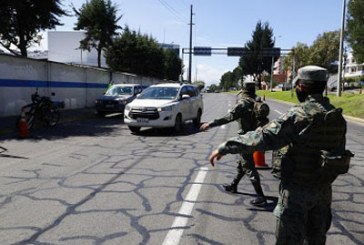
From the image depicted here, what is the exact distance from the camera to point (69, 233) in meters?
4.86

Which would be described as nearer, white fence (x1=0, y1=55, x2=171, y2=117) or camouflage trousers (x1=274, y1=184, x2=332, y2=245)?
camouflage trousers (x1=274, y1=184, x2=332, y2=245)

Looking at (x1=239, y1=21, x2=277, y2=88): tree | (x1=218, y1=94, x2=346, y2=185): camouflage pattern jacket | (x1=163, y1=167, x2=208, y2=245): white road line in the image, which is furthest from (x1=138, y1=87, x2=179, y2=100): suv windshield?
(x1=239, y1=21, x2=277, y2=88): tree

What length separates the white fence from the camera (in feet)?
59.2

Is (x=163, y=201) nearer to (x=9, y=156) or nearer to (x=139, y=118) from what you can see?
(x=9, y=156)

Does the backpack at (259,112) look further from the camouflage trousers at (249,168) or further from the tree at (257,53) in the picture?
the tree at (257,53)

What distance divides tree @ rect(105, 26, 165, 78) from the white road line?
40800mm

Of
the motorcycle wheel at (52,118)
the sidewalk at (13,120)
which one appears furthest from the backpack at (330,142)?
the motorcycle wheel at (52,118)

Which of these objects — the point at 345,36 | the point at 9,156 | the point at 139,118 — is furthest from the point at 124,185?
the point at 345,36

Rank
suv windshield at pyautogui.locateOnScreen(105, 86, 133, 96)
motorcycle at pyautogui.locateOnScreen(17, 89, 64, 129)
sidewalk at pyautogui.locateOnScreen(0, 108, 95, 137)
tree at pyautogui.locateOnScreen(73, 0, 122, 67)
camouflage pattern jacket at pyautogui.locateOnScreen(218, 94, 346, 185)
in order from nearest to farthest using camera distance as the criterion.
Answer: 1. camouflage pattern jacket at pyautogui.locateOnScreen(218, 94, 346, 185)
2. sidewalk at pyautogui.locateOnScreen(0, 108, 95, 137)
3. motorcycle at pyautogui.locateOnScreen(17, 89, 64, 129)
4. suv windshield at pyautogui.locateOnScreen(105, 86, 133, 96)
5. tree at pyautogui.locateOnScreen(73, 0, 122, 67)

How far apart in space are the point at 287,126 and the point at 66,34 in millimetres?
91611

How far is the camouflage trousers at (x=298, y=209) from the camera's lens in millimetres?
3234

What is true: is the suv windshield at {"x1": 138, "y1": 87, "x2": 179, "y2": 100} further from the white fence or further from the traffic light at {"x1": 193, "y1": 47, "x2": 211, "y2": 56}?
the traffic light at {"x1": 193, "y1": 47, "x2": 211, "y2": 56}

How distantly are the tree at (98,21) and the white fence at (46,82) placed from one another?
501 inches

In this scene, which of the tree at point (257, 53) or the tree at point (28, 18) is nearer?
the tree at point (28, 18)
